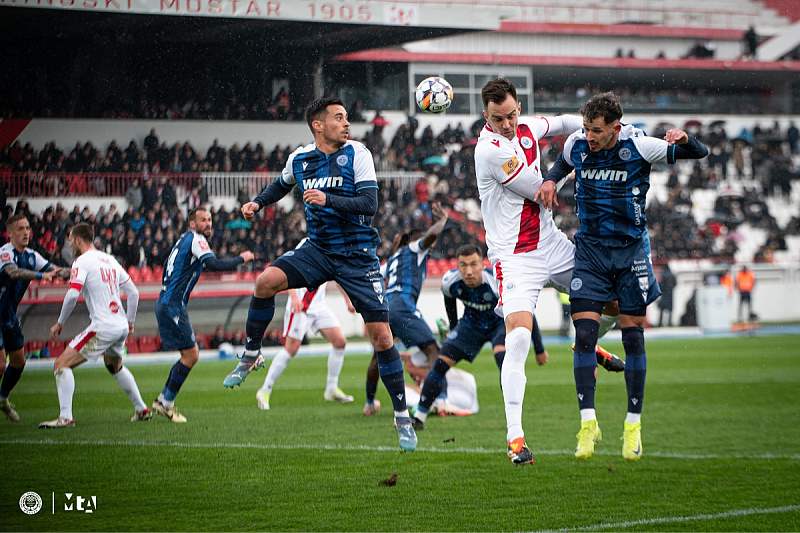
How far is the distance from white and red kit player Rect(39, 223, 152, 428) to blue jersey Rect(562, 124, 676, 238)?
508cm

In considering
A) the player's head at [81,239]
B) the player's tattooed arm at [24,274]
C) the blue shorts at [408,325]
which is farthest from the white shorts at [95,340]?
the blue shorts at [408,325]

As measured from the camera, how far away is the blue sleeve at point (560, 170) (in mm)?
5609

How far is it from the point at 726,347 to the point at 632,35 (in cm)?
1389

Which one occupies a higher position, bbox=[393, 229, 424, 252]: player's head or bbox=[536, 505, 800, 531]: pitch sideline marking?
bbox=[393, 229, 424, 252]: player's head

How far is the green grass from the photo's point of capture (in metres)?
5.19

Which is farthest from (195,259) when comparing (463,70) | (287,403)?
(463,70)

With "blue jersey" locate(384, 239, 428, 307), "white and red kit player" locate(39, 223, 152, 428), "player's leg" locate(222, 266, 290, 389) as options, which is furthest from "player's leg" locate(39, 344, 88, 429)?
"blue jersey" locate(384, 239, 428, 307)

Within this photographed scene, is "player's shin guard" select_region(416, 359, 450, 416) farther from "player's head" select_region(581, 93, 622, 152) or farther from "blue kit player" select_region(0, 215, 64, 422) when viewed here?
"blue kit player" select_region(0, 215, 64, 422)

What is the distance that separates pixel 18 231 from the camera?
8.62 meters

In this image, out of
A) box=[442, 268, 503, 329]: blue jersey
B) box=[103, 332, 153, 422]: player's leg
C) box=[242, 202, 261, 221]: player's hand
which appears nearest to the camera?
box=[242, 202, 261, 221]: player's hand

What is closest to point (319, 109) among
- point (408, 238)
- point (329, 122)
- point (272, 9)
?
point (329, 122)

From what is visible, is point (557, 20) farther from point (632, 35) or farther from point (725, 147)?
point (725, 147)

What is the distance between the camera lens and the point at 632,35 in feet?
92.5

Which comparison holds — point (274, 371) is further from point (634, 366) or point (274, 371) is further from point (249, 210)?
point (634, 366)
